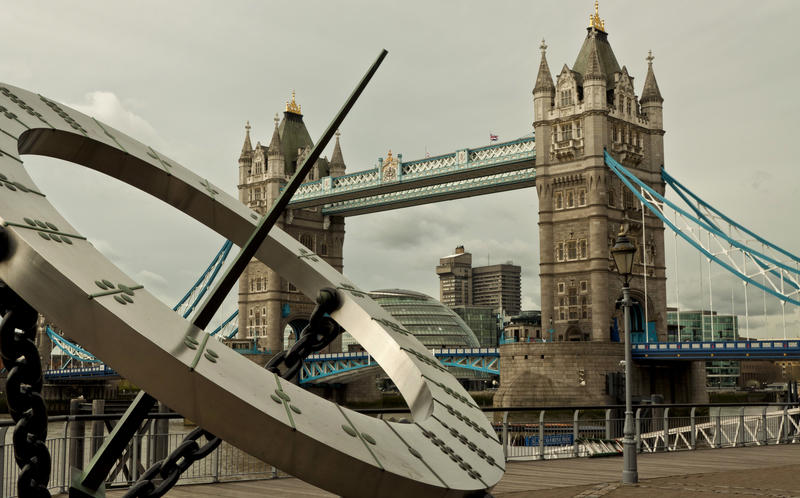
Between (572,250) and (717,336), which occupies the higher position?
(572,250)

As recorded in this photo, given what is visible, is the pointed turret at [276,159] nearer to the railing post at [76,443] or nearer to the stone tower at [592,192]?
the stone tower at [592,192]

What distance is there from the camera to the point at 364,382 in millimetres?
54812

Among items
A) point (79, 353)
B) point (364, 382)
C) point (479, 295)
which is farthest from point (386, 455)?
point (479, 295)

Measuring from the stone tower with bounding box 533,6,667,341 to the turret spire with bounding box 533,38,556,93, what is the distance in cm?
5

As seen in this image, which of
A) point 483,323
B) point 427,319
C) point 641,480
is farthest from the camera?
point 483,323

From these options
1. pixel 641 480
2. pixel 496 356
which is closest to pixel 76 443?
pixel 641 480

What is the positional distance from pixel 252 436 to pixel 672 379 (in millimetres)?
38885

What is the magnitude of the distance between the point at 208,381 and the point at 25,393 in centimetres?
71

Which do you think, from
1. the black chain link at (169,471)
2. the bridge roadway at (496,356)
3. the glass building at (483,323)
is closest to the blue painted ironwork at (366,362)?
the bridge roadway at (496,356)

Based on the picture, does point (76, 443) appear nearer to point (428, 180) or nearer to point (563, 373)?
point (563, 373)

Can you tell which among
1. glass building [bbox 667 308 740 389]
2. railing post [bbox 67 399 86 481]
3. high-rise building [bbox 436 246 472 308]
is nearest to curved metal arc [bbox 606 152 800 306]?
railing post [bbox 67 399 86 481]

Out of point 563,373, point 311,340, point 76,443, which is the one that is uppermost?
point 311,340

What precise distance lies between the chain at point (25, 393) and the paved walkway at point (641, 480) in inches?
183

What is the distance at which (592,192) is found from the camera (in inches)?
1489
